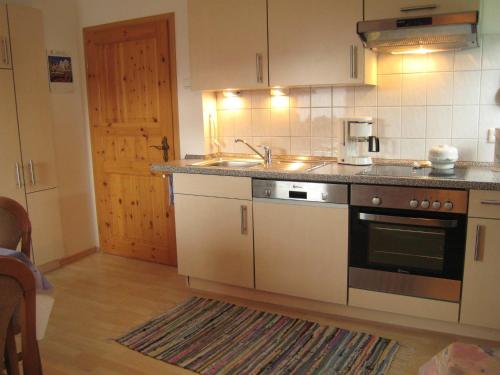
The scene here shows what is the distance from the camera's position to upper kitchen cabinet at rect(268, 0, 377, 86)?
9.35ft

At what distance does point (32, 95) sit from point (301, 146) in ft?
6.96

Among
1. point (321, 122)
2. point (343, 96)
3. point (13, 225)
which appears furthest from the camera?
point (321, 122)

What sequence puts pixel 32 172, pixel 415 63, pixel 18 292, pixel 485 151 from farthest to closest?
pixel 32 172
pixel 415 63
pixel 485 151
pixel 18 292

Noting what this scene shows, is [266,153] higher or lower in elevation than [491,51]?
lower

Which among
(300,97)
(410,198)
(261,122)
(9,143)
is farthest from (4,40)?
(410,198)

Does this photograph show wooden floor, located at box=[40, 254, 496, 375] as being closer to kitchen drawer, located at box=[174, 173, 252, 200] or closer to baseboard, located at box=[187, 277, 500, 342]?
baseboard, located at box=[187, 277, 500, 342]

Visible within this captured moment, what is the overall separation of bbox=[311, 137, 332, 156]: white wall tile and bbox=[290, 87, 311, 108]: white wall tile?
26 cm

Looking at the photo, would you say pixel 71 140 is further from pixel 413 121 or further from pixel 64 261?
pixel 413 121

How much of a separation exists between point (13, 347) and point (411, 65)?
2667 millimetres

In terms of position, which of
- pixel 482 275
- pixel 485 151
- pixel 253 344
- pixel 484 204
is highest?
pixel 485 151

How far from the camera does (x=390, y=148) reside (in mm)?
3158

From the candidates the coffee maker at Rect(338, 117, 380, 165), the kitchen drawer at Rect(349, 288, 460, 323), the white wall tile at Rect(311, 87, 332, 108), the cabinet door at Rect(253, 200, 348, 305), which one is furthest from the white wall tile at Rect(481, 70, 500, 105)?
the kitchen drawer at Rect(349, 288, 460, 323)

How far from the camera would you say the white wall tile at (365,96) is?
10.3ft

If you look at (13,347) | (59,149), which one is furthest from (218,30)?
(13,347)
